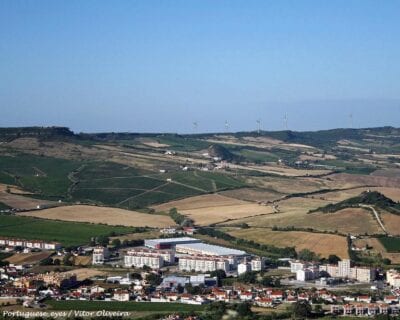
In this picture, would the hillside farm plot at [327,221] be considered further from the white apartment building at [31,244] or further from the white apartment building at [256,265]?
the white apartment building at [31,244]

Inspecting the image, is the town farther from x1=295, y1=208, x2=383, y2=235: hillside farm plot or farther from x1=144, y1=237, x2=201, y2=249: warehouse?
x1=295, y1=208, x2=383, y2=235: hillside farm plot

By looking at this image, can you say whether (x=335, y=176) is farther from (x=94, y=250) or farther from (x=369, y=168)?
(x=94, y=250)

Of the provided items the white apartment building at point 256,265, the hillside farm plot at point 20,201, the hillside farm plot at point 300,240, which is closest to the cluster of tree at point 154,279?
the white apartment building at point 256,265

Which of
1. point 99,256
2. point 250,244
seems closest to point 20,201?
point 99,256

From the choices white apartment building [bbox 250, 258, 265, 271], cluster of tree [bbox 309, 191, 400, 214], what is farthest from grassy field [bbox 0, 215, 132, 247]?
cluster of tree [bbox 309, 191, 400, 214]

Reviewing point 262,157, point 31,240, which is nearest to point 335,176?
point 262,157

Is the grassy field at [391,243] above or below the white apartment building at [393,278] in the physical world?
above

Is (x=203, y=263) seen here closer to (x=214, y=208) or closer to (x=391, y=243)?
(x=391, y=243)
